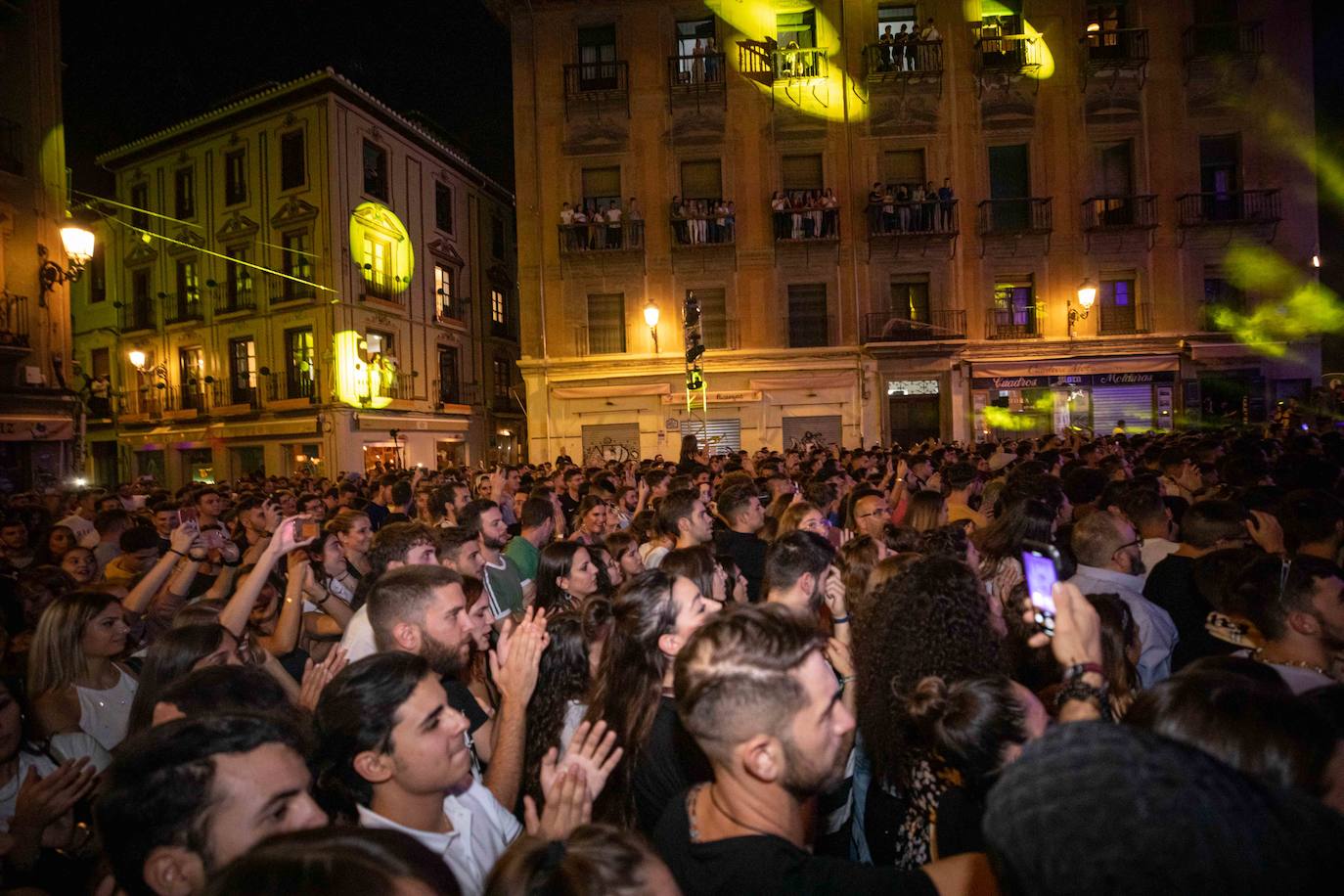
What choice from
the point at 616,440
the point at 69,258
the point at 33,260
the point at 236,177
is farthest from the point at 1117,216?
the point at 236,177

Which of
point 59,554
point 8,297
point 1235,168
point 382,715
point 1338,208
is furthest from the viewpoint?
point 1338,208

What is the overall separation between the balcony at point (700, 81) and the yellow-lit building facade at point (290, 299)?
10.5 meters

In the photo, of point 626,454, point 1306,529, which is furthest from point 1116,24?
point 1306,529

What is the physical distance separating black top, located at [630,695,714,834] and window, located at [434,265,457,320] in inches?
1082

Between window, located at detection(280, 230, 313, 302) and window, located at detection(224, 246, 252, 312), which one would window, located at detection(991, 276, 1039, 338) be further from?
window, located at detection(224, 246, 252, 312)

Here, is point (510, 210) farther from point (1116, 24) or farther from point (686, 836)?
point (686, 836)

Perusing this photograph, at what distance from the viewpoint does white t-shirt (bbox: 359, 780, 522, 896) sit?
2.22 meters

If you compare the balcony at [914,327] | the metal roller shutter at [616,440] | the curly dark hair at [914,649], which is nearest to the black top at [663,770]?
the curly dark hair at [914,649]

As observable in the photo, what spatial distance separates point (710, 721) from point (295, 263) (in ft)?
86.8

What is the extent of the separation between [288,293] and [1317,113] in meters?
33.3

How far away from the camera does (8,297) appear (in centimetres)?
1474

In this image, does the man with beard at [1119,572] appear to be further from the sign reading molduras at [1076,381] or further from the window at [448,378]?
the window at [448,378]

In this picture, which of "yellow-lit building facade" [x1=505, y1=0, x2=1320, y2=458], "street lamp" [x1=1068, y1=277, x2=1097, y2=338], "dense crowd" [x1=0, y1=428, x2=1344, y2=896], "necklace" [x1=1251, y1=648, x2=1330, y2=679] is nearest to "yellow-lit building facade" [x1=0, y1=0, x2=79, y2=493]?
"yellow-lit building facade" [x1=505, y1=0, x2=1320, y2=458]

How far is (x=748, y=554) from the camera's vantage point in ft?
19.7
